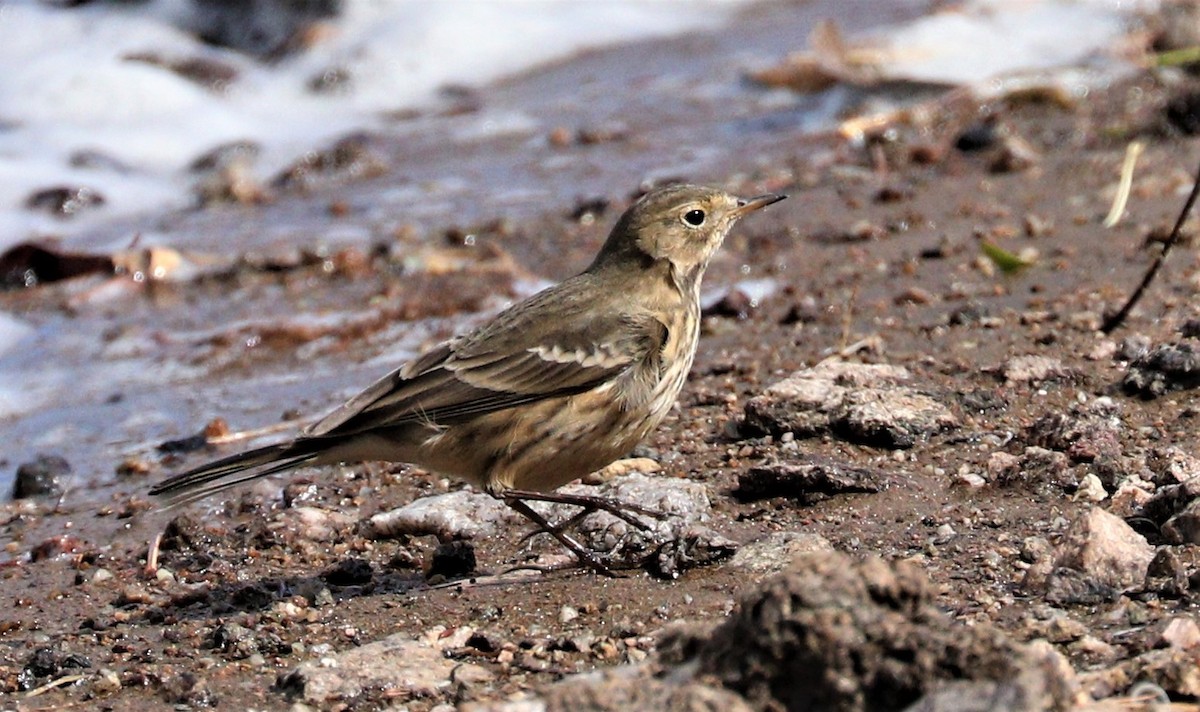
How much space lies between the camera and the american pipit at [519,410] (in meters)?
5.47

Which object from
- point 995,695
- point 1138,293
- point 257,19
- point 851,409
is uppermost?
point 257,19

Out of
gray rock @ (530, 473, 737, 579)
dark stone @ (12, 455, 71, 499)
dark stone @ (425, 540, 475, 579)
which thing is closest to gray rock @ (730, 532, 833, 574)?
gray rock @ (530, 473, 737, 579)

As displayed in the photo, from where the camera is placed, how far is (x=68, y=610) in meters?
5.54

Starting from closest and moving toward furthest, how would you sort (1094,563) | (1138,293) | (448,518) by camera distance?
(1094,563), (448,518), (1138,293)

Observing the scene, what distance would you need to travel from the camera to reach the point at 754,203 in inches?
253

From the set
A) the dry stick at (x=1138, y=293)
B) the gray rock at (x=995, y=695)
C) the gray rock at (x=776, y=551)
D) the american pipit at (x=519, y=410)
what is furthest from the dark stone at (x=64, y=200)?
the gray rock at (x=995, y=695)

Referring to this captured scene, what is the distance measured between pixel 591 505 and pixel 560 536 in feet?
0.52

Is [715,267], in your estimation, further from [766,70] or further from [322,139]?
[322,139]

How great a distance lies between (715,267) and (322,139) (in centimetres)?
484

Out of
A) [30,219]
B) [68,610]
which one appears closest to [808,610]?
[68,610]

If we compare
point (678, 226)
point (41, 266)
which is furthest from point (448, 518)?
point (41, 266)

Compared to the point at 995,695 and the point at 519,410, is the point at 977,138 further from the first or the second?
the point at 995,695

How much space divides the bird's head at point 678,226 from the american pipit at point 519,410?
1.16 ft

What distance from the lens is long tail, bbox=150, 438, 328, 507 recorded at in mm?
5359
